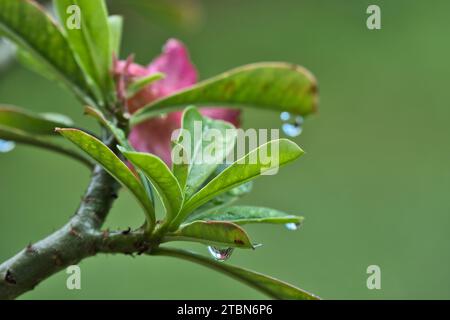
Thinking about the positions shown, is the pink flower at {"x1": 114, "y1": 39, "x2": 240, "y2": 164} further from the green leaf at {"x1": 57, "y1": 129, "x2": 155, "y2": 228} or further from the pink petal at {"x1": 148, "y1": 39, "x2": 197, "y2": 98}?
the green leaf at {"x1": 57, "y1": 129, "x2": 155, "y2": 228}

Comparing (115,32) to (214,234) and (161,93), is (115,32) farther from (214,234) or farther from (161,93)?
(214,234)

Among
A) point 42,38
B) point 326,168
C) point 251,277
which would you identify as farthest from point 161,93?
point 326,168

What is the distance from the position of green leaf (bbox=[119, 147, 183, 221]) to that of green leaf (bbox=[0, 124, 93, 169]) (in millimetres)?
141

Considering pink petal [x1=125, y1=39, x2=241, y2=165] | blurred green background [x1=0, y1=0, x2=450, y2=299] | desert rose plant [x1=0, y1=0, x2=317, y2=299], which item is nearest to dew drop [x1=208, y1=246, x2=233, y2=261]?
desert rose plant [x1=0, y1=0, x2=317, y2=299]

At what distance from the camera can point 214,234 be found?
1.76ft

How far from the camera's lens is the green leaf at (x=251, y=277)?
1.91 feet

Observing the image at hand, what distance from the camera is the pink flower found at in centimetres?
69

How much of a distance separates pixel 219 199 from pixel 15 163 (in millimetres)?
1539

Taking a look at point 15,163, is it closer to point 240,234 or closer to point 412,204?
point 412,204

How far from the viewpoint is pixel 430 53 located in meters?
2.66

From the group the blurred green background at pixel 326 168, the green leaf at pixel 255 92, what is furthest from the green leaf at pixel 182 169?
the blurred green background at pixel 326 168

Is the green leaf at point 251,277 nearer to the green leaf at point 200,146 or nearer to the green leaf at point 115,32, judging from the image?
the green leaf at point 200,146

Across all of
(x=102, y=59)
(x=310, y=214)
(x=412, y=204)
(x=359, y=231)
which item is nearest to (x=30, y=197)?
(x=310, y=214)

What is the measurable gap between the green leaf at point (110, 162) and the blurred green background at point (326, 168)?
85 centimetres
